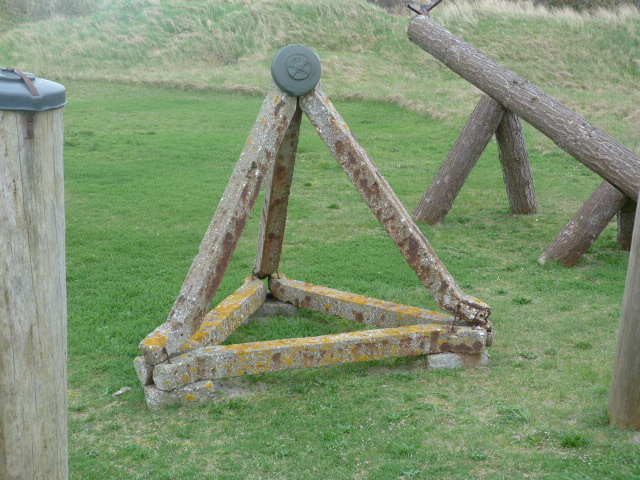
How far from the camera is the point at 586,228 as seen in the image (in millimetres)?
8117

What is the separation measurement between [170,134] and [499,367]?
1104cm

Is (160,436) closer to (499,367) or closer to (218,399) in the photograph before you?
(218,399)

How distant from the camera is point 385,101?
19109mm

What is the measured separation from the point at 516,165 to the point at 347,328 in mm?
4512

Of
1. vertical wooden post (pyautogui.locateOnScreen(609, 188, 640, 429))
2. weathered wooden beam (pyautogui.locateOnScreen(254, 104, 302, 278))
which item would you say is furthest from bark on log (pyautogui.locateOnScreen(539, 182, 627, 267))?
vertical wooden post (pyautogui.locateOnScreen(609, 188, 640, 429))

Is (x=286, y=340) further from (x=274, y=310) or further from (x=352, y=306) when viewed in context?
(x=274, y=310)

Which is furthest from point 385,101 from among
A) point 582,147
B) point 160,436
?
point 160,436

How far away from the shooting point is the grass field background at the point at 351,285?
14.4 ft

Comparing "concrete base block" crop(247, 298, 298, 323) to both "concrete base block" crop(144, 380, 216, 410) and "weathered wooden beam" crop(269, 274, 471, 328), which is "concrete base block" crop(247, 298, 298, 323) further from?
"concrete base block" crop(144, 380, 216, 410)

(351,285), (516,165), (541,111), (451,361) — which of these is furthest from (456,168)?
(451,361)

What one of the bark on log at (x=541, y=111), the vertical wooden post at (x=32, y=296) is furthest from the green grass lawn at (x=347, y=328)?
the vertical wooden post at (x=32, y=296)

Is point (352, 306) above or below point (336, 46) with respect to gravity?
below

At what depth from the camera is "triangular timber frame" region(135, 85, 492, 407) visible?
504cm

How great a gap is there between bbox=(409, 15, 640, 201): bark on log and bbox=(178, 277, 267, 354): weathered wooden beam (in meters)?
3.75
